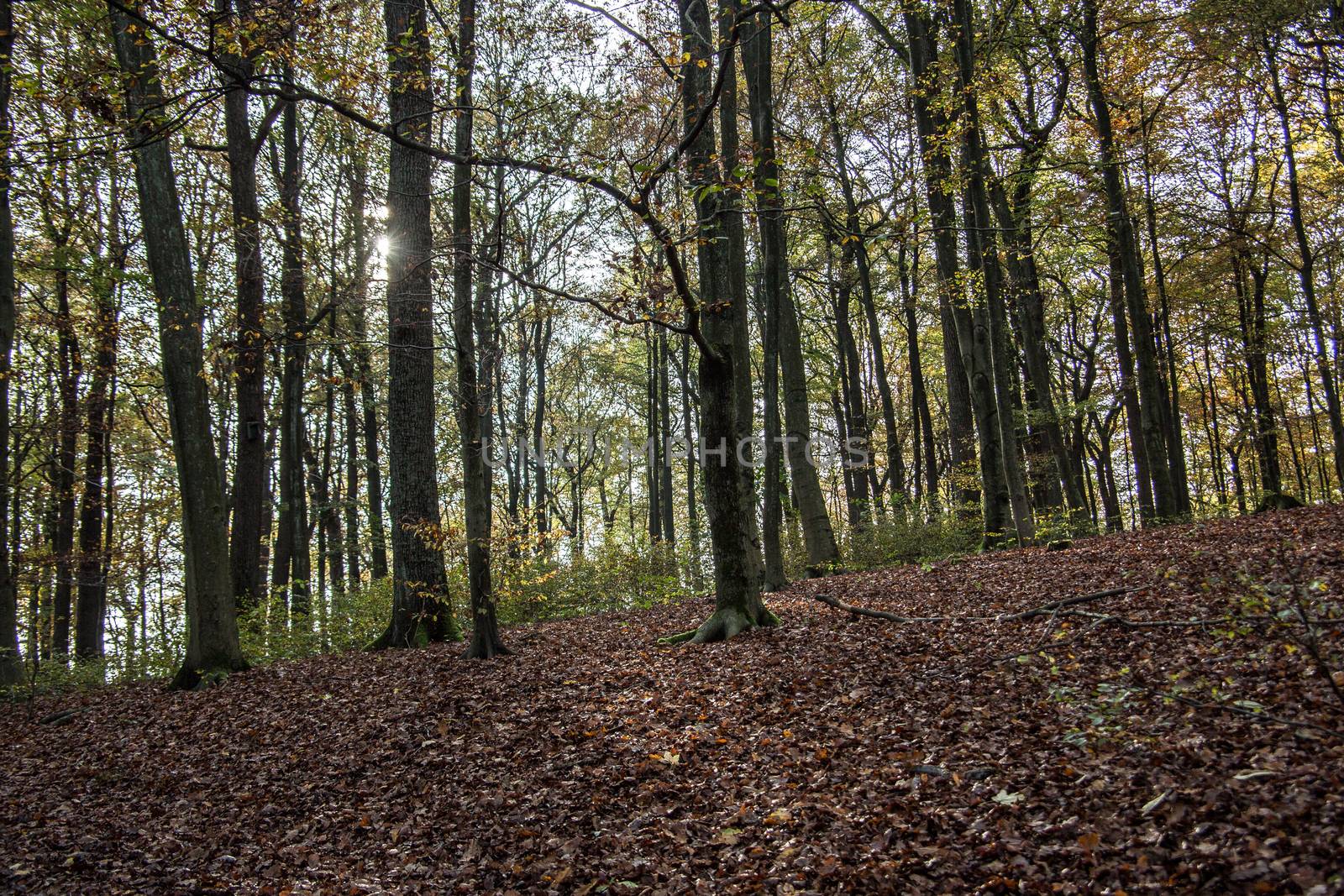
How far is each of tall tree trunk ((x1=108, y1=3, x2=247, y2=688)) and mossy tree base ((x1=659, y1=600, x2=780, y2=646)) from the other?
5.29 metres

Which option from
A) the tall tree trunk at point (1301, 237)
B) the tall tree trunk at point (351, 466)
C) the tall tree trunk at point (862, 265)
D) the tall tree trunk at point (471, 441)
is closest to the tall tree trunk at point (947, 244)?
the tall tree trunk at point (862, 265)

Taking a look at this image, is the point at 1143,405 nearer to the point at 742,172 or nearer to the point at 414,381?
the point at 742,172

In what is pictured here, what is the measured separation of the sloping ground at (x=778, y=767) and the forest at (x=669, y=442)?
4cm

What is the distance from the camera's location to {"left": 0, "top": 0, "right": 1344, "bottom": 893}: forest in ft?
13.6

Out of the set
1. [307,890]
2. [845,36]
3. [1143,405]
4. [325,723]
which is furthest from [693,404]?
[307,890]

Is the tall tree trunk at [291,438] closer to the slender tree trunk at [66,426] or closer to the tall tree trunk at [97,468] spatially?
the tall tree trunk at [97,468]

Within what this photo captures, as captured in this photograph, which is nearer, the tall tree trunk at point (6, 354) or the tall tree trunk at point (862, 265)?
the tall tree trunk at point (6, 354)

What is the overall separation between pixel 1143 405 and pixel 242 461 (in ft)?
47.1

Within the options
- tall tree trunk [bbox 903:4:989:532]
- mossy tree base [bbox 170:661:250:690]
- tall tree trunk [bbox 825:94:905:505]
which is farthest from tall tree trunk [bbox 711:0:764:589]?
mossy tree base [bbox 170:661:250:690]

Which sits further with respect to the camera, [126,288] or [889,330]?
[889,330]

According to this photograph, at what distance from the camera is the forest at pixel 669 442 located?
4.16m

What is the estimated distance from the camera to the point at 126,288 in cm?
1415

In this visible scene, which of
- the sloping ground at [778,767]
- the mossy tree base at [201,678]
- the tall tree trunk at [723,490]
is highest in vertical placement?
the tall tree trunk at [723,490]

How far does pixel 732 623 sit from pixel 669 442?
16.4 metres
